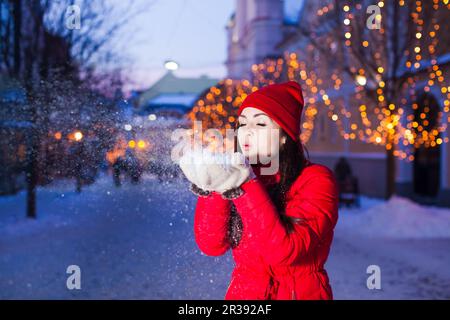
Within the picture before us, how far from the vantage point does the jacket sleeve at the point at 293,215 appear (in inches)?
61.7

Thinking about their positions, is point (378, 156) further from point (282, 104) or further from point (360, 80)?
point (282, 104)

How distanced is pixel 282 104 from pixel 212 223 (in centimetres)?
53

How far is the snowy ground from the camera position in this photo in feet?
12.9

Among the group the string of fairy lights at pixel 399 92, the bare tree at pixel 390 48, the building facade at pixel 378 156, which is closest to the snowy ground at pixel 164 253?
the string of fairy lights at pixel 399 92

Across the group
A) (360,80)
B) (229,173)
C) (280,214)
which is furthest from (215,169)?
(360,80)

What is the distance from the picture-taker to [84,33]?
1159 centimetres

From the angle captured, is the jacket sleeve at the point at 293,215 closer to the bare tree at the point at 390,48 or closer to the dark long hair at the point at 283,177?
the dark long hair at the point at 283,177

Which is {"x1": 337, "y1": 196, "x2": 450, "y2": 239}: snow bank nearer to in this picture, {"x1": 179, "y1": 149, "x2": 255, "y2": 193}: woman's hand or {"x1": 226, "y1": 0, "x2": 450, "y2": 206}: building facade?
{"x1": 226, "y1": 0, "x2": 450, "y2": 206}: building facade

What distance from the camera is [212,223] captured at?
1854mm

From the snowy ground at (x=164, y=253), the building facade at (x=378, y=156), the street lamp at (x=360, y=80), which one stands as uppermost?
the street lamp at (x=360, y=80)

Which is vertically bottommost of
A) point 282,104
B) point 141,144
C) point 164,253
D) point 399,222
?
point 399,222
